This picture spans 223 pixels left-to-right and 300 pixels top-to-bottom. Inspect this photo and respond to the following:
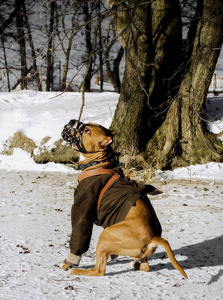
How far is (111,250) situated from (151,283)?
1.41 feet

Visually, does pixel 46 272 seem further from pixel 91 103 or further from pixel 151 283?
pixel 91 103

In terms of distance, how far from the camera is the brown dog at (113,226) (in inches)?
110

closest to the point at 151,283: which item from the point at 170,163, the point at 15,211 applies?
the point at 15,211

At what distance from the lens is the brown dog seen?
110 inches

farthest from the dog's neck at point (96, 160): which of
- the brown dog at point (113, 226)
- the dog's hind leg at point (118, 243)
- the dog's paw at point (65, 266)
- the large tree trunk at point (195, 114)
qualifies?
the large tree trunk at point (195, 114)

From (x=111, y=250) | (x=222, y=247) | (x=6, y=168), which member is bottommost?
(x=6, y=168)

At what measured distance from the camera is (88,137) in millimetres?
3170

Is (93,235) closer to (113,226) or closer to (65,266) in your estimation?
(65,266)

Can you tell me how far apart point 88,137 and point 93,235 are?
1.60 m

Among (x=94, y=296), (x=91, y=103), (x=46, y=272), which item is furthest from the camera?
(x=91, y=103)

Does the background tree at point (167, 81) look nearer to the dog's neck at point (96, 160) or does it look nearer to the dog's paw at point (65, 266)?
the dog's neck at point (96, 160)

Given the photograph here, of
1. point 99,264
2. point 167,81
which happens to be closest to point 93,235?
point 99,264

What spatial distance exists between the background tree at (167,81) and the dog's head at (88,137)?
168 inches

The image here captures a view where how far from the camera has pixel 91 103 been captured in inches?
433
